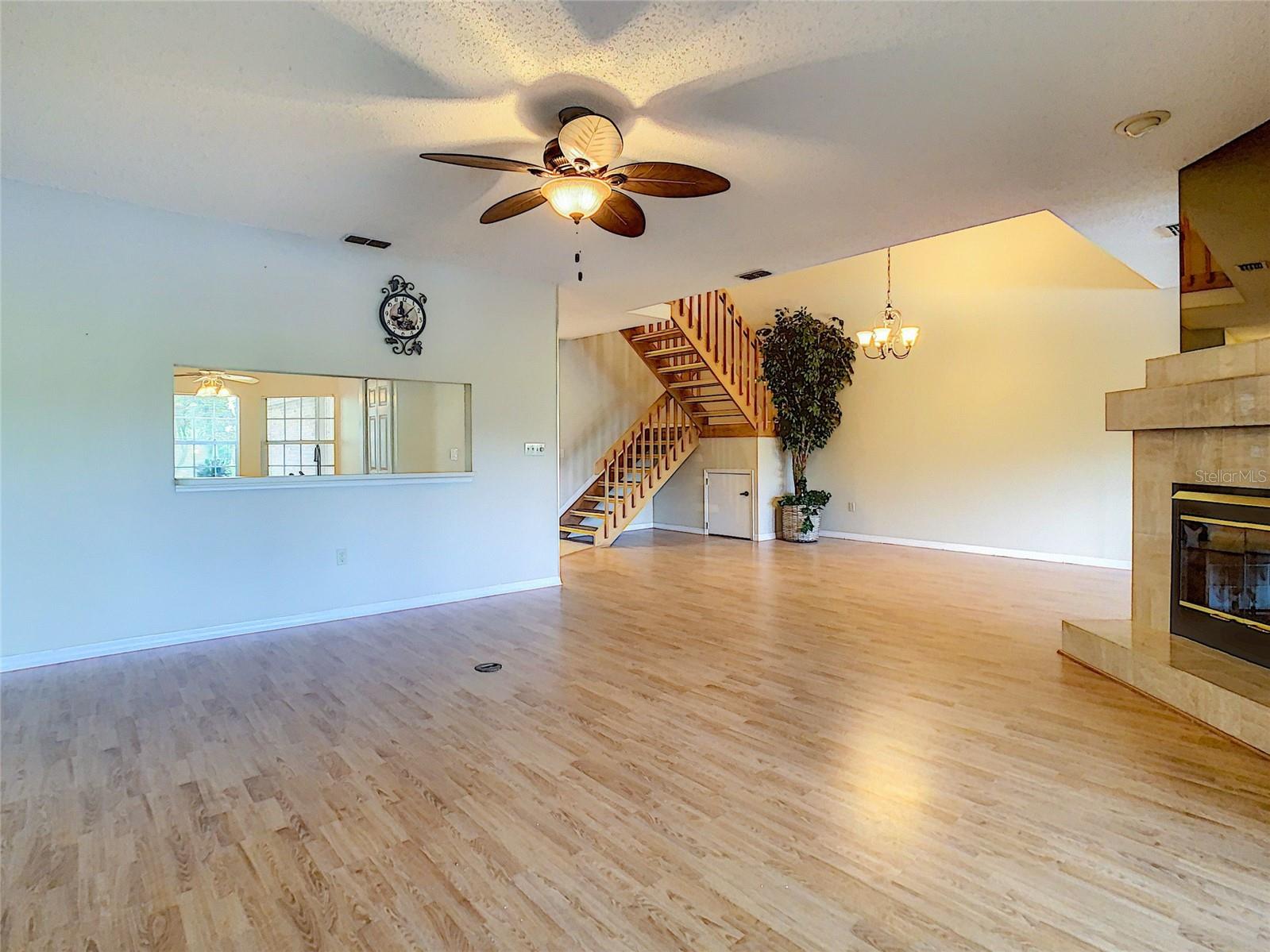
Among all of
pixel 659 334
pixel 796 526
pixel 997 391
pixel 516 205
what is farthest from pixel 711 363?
pixel 516 205

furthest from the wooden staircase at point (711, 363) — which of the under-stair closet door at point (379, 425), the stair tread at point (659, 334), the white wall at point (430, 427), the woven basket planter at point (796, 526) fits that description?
the under-stair closet door at point (379, 425)

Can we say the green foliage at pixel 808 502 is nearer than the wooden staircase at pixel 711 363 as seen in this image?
No

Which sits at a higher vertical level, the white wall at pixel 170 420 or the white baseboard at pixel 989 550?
the white wall at pixel 170 420

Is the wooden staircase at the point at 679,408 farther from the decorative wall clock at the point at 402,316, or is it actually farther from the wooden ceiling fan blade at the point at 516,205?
the wooden ceiling fan blade at the point at 516,205

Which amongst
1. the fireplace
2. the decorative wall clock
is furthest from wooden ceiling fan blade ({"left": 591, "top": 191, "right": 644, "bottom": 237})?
the fireplace

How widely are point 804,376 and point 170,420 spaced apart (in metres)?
6.45

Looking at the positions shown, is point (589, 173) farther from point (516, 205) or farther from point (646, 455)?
point (646, 455)

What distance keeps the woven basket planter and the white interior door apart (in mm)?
433

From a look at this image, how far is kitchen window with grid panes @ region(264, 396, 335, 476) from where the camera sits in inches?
182

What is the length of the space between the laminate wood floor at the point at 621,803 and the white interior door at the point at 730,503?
4495mm

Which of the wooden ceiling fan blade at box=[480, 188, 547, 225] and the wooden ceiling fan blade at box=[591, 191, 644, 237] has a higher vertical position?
the wooden ceiling fan blade at box=[480, 188, 547, 225]

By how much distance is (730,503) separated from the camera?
28.5 feet

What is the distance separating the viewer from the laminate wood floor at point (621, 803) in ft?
5.28

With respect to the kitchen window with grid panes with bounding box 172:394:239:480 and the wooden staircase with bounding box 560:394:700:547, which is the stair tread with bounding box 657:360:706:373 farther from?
the kitchen window with grid panes with bounding box 172:394:239:480
